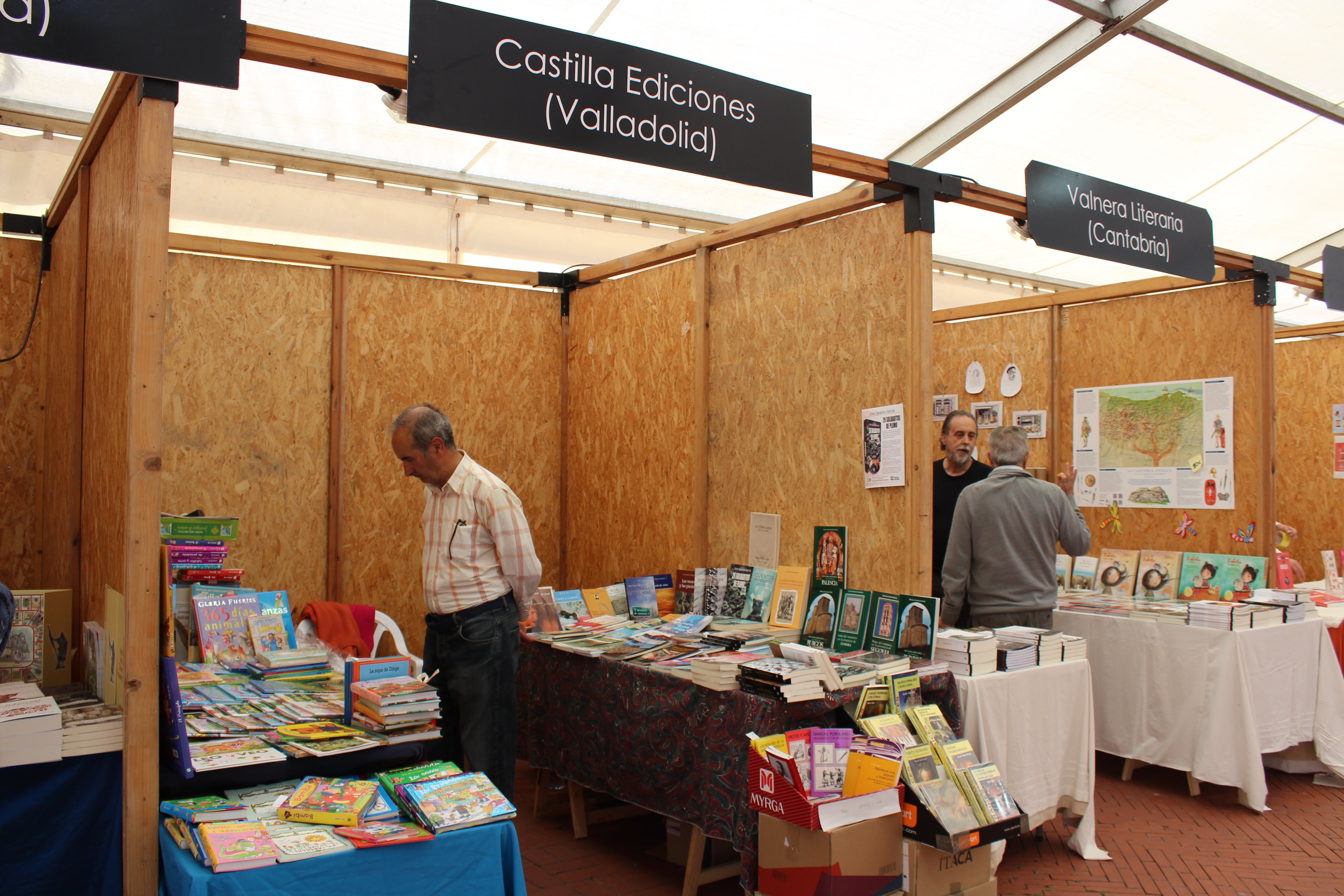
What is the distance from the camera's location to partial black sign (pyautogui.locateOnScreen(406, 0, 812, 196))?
265cm

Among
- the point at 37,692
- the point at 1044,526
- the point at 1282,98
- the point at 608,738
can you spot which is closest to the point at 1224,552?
the point at 1044,526

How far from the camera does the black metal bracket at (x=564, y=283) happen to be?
6.27 m

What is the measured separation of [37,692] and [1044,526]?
412 centimetres

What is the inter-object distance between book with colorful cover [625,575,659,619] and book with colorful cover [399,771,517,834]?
2.33 meters

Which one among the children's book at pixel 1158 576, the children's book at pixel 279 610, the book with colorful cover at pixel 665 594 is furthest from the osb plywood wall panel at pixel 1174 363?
the children's book at pixel 279 610

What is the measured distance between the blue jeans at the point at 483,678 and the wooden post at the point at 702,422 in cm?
154

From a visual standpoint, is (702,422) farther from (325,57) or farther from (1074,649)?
(325,57)

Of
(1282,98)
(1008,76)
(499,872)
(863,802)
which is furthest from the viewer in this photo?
(1282,98)

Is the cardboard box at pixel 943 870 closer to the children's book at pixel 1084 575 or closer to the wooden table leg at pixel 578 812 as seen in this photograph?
the wooden table leg at pixel 578 812

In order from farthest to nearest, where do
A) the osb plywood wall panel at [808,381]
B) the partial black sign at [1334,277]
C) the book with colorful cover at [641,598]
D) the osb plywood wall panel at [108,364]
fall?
the partial black sign at [1334,277]
the book with colorful cover at [641,598]
the osb plywood wall panel at [808,381]
the osb plywood wall panel at [108,364]

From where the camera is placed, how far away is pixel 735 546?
4918mm

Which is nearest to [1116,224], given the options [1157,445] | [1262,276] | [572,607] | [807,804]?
[1262,276]

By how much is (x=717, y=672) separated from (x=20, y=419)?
382cm

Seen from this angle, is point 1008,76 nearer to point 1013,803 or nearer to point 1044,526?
point 1044,526
